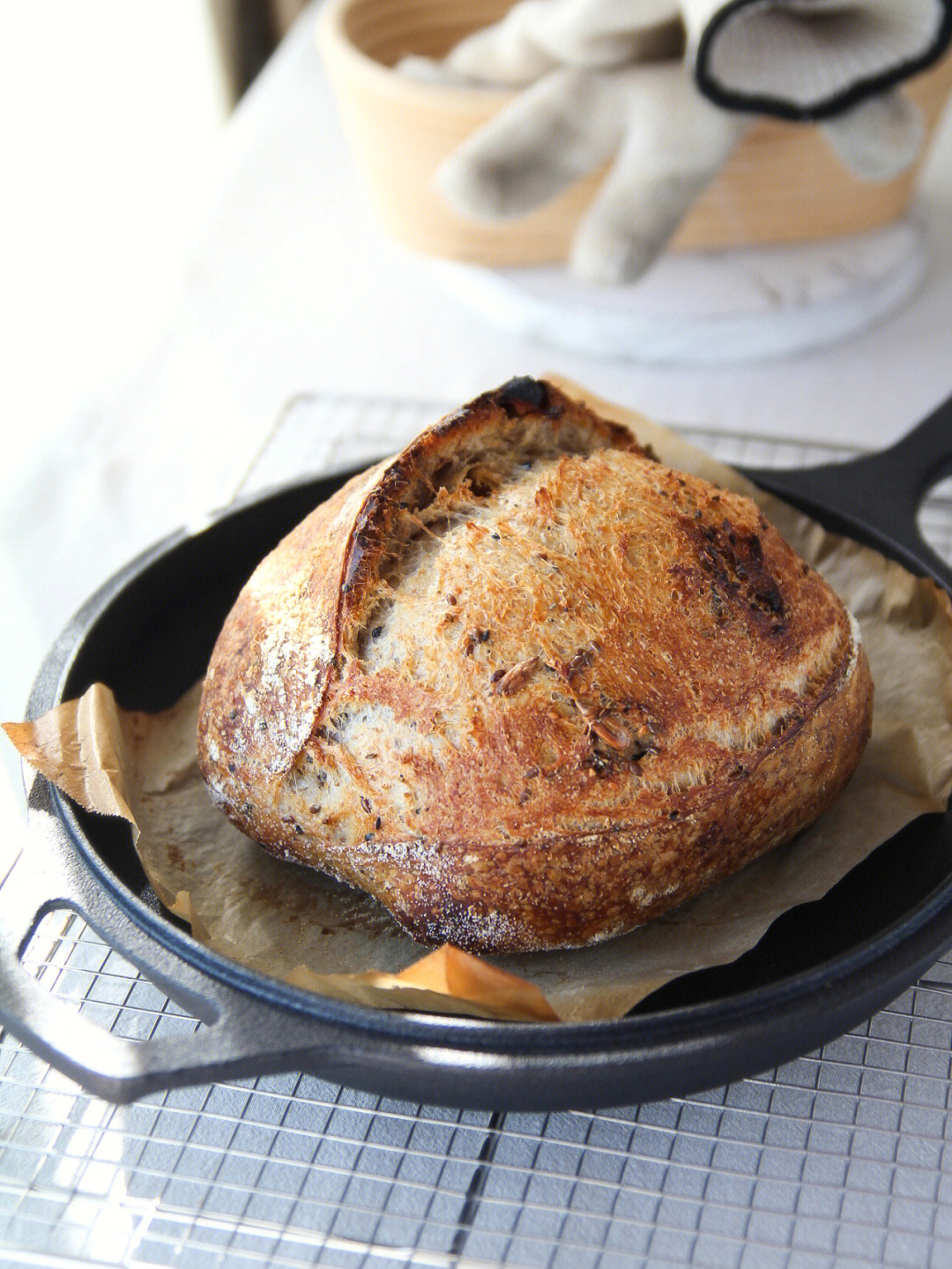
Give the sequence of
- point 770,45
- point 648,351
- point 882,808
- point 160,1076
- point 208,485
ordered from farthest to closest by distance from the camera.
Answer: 1. point 648,351
2. point 208,485
3. point 770,45
4. point 882,808
5. point 160,1076

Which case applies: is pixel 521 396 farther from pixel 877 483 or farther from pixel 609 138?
pixel 609 138

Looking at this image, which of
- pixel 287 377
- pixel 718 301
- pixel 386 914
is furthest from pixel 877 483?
pixel 287 377

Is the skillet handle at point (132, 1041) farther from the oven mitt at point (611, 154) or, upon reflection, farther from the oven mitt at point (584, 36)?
the oven mitt at point (584, 36)

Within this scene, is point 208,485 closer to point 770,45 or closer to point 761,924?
point 770,45

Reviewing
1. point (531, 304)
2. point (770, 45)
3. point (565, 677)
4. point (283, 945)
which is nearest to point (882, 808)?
point (565, 677)

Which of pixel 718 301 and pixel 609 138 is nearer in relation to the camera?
pixel 609 138

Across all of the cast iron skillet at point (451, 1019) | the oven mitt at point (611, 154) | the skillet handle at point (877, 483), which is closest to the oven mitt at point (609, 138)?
the oven mitt at point (611, 154)

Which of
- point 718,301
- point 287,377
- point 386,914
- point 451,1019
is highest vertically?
point 451,1019
